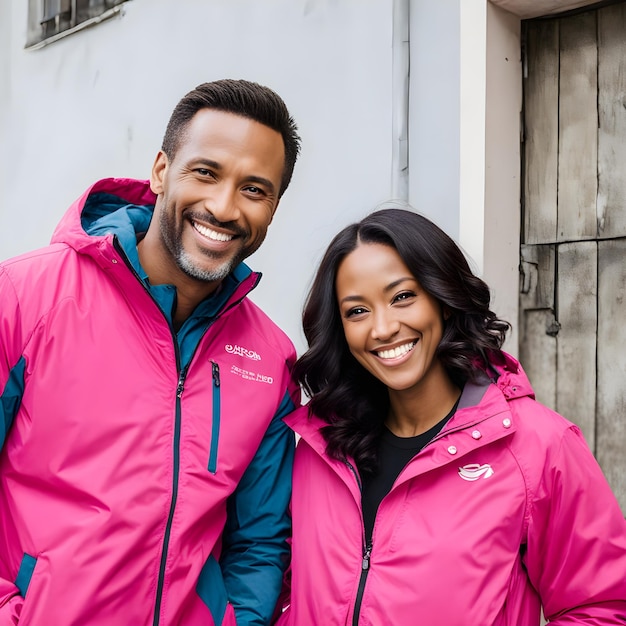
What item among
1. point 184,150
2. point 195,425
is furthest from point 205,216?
point 195,425

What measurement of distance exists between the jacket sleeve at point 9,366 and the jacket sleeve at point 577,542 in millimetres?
1261

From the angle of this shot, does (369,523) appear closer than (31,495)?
No

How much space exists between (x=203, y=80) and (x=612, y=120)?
87.9 inches

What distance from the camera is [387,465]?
2.17 meters

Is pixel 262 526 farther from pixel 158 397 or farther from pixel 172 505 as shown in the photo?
pixel 158 397

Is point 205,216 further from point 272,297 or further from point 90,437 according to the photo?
point 272,297

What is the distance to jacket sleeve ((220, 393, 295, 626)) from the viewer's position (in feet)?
7.37

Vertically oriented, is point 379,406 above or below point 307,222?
below

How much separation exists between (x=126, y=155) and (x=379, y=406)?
117 inches

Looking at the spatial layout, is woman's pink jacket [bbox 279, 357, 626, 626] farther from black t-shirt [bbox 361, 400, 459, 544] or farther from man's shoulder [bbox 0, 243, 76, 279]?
man's shoulder [bbox 0, 243, 76, 279]

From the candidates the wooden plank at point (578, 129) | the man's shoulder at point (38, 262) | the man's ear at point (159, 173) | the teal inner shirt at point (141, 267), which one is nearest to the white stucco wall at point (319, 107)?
the wooden plank at point (578, 129)

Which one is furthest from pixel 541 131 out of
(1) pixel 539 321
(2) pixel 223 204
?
(2) pixel 223 204

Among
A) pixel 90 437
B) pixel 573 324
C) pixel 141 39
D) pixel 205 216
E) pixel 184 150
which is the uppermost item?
pixel 141 39

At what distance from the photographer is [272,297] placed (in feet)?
12.7
